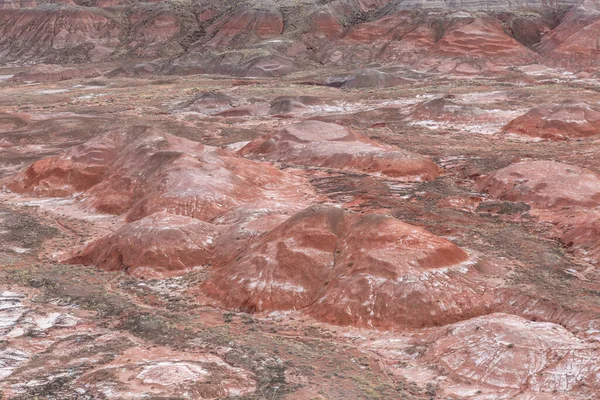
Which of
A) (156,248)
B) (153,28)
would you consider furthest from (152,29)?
(156,248)

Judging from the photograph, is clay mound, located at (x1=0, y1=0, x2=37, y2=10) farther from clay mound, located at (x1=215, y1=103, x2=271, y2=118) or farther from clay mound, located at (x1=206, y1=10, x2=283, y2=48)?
clay mound, located at (x1=215, y1=103, x2=271, y2=118)

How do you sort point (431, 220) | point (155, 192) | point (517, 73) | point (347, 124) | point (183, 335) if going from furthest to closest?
point (517, 73) → point (347, 124) → point (155, 192) → point (431, 220) → point (183, 335)

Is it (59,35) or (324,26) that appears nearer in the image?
(324,26)

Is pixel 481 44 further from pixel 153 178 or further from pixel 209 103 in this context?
pixel 153 178

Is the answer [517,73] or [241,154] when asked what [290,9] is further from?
→ [241,154]

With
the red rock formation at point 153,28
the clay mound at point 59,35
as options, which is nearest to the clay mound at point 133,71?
the red rock formation at point 153,28

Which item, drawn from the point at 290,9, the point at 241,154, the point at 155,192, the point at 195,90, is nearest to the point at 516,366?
the point at 155,192
